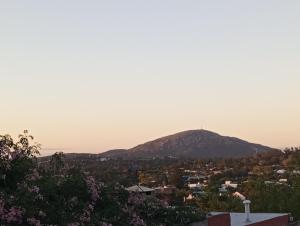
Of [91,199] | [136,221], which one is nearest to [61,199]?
[91,199]

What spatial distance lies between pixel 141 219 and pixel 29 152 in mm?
1996

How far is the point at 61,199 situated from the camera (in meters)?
8.71

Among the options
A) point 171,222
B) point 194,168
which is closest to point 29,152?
point 171,222

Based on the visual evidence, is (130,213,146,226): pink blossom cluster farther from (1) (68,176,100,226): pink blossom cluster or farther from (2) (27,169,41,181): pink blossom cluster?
(2) (27,169,41,181): pink blossom cluster

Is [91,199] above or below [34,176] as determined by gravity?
below

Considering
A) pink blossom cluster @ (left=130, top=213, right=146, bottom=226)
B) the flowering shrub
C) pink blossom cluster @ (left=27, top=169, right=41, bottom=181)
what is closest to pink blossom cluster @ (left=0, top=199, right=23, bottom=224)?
the flowering shrub

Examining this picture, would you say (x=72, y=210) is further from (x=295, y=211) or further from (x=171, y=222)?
(x=295, y=211)

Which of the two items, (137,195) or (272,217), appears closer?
(137,195)

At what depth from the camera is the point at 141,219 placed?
371 inches

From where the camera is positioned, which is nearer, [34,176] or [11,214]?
[11,214]

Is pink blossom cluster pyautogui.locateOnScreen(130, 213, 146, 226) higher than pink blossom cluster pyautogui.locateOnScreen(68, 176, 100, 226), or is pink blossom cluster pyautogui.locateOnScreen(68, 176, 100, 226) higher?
pink blossom cluster pyautogui.locateOnScreen(68, 176, 100, 226)

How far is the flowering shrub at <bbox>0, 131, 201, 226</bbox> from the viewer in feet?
25.6

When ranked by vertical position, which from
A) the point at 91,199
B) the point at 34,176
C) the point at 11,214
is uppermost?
the point at 34,176

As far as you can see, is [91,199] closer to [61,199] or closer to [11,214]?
[61,199]
